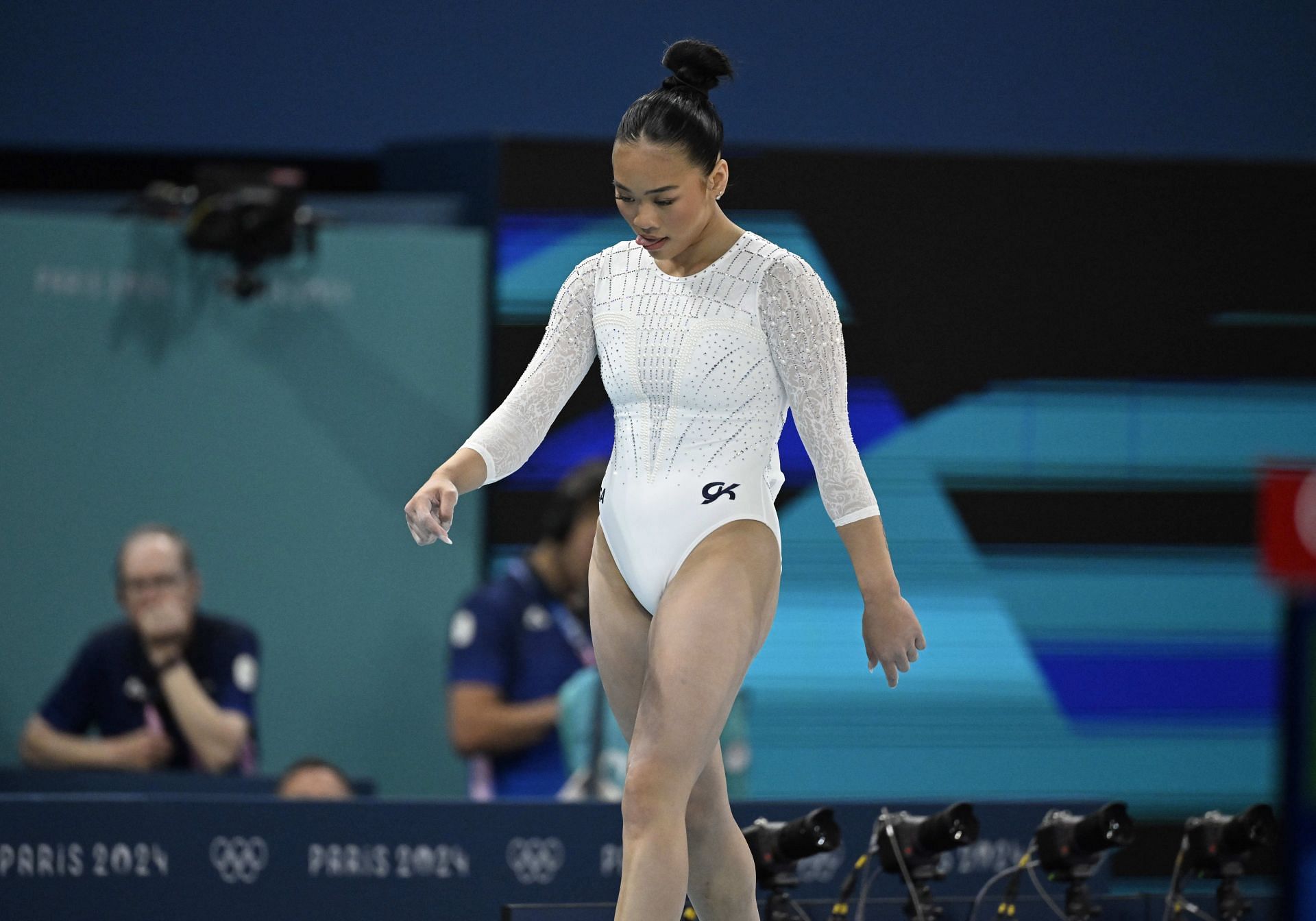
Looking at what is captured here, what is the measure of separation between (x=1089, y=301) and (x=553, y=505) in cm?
246

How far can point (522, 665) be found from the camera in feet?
18.5

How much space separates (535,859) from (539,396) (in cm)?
158

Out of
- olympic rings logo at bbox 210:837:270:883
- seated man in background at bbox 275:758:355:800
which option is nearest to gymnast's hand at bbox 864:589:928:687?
olympic rings logo at bbox 210:837:270:883

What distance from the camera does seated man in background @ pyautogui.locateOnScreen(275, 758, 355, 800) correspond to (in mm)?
5031

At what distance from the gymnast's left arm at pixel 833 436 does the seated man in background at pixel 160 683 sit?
9.57ft

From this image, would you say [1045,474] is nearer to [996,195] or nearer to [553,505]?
[996,195]

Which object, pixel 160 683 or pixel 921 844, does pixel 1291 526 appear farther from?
pixel 160 683

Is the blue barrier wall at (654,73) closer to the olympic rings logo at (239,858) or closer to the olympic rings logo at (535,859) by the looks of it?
the olympic rings logo at (535,859)

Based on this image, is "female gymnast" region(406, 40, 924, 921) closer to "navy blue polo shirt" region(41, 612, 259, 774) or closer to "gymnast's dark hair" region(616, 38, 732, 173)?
"gymnast's dark hair" region(616, 38, 732, 173)

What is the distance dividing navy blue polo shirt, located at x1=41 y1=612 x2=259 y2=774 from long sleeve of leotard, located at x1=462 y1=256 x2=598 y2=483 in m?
2.64

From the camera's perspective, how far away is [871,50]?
7.87 m

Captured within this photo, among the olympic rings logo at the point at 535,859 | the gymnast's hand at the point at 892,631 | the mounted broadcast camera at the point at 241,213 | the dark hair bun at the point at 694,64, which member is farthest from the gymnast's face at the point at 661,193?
the mounted broadcast camera at the point at 241,213

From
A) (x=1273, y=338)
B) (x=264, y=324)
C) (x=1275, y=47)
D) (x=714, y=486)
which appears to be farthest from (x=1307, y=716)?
(x=1275, y=47)

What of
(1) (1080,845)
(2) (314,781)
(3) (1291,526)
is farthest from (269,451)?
(3) (1291,526)
